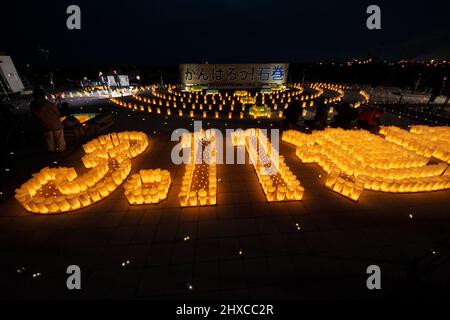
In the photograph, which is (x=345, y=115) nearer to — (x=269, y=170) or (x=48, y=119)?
(x=269, y=170)

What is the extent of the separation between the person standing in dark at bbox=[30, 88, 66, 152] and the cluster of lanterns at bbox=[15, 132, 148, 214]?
1427 millimetres

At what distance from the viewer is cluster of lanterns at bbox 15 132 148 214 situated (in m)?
4.91

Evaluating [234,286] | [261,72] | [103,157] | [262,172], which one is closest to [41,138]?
[103,157]

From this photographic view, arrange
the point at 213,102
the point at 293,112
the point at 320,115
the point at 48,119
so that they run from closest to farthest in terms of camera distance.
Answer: the point at 48,119 → the point at 320,115 → the point at 293,112 → the point at 213,102

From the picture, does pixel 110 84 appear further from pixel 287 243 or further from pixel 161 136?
pixel 287 243

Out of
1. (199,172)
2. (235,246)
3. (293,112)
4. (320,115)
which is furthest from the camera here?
(293,112)

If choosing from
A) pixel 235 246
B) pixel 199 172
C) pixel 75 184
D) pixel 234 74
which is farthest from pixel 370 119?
pixel 234 74

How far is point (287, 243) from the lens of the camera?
4.03m

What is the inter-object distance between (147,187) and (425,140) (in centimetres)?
1013

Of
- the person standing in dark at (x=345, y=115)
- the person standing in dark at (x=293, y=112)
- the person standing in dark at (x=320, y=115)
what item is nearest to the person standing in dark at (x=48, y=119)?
the person standing in dark at (x=293, y=112)

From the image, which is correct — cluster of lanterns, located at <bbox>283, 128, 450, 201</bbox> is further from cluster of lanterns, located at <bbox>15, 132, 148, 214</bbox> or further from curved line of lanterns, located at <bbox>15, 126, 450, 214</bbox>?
cluster of lanterns, located at <bbox>15, 132, 148, 214</bbox>

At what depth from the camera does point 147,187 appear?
18.8 ft

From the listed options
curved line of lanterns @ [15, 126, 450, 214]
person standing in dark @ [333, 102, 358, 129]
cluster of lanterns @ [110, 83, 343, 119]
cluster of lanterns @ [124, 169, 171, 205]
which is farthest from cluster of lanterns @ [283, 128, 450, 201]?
cluster of lanterns @ [110, 83, 343, 119]

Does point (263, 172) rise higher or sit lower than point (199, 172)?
higher
